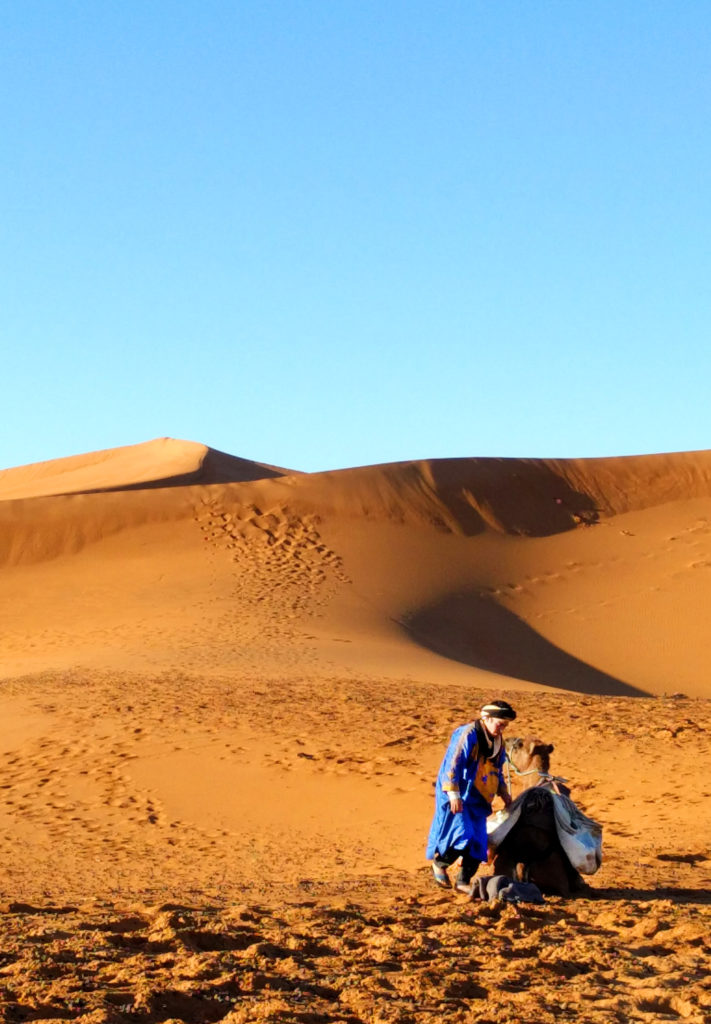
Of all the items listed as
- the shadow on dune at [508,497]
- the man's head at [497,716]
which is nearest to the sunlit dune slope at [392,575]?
the shadow on dune at [508,497]

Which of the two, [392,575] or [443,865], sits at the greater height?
[392,575]

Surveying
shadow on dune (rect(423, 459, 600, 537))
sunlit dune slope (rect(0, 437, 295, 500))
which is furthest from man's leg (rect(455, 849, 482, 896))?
sunlit dune slope (rect(0, 437, 295, 500))

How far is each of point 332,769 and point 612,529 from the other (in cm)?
2177

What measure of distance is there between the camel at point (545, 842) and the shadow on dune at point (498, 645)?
49.9ft

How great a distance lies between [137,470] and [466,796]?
43.2 meters

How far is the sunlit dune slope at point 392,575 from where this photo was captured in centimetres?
2142

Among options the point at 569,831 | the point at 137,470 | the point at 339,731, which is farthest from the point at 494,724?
the point at 137,470

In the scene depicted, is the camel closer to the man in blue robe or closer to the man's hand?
the man in blue robe

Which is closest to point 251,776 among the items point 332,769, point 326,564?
point 332,769

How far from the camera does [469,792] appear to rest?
22.9ft

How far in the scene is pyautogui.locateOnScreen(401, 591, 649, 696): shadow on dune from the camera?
23250 mm

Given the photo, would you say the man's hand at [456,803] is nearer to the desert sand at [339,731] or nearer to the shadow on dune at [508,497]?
the desert sand at [339,731]

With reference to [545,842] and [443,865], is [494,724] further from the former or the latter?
[443,865]

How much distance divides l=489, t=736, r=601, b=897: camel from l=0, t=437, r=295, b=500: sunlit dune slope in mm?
32965
